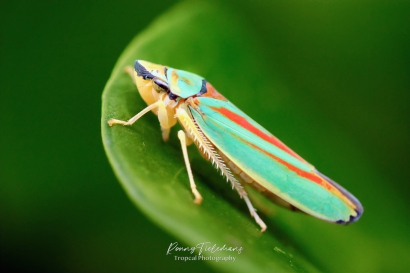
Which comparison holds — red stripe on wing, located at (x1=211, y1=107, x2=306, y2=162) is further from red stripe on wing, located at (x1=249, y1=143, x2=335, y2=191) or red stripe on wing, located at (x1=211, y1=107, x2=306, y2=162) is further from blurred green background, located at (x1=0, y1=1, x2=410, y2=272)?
blurred green background, located at (x1=0, y1=1, x2=410, y2=272)

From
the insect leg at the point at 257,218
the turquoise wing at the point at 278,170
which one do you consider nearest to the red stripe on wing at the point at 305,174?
the turquoise wing at the point at 278,170

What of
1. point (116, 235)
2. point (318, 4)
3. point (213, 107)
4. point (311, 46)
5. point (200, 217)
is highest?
point (318, 4)

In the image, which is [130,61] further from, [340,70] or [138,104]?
[340,70]

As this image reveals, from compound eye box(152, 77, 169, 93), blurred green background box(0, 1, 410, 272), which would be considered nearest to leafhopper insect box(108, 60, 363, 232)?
compound eye box(152, 77, 169, 93)

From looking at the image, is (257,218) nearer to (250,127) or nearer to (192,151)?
(250,127)

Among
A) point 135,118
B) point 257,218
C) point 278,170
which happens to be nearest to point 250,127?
point 278,170

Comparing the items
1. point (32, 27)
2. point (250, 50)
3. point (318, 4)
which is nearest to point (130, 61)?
point (32, 27)
